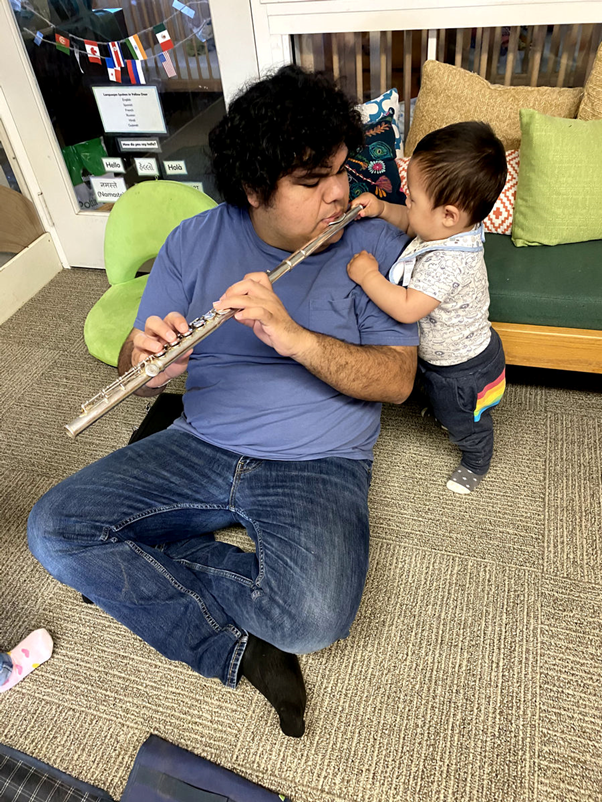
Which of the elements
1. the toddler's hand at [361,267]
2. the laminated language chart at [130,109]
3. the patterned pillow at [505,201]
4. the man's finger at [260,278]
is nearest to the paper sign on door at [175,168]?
the laminated language chart at [130,109]

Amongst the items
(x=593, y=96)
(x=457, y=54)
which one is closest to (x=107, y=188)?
(x=457, y=54)

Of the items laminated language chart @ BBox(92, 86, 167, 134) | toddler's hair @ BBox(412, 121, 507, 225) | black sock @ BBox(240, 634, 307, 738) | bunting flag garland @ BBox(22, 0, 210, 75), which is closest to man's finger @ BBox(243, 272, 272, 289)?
toddler's hair @ BBox(412, 121, 507, 225)

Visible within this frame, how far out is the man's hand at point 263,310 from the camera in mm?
988

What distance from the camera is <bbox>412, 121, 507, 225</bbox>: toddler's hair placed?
1118 millimetres

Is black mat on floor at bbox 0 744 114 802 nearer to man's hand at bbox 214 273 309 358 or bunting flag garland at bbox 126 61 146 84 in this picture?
man's hand at bbox 214 273 309 358

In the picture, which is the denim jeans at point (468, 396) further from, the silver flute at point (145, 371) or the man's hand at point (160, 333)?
the man's hand at point (160, 333)

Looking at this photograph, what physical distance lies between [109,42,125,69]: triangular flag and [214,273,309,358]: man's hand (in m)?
1.68

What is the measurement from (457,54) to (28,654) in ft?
7.06

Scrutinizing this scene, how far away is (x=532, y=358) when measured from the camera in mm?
1642

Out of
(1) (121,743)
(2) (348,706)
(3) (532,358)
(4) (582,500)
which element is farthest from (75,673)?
(3) (532,358)

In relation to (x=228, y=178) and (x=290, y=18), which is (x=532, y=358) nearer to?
(x=228, y=178)

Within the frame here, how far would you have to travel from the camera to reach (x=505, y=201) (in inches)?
68.6

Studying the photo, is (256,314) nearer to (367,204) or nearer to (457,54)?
(367,204)

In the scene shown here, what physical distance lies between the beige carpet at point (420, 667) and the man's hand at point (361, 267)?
64cm
